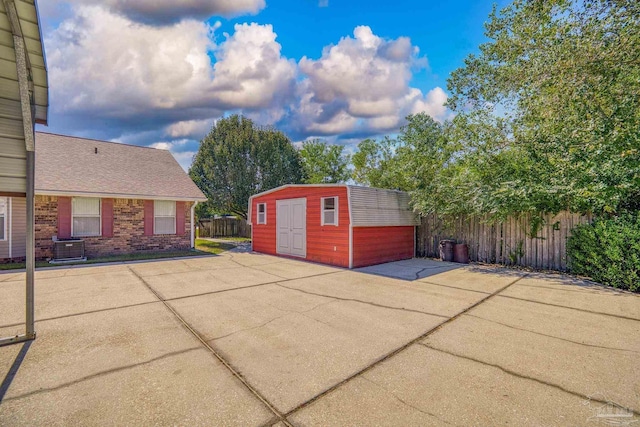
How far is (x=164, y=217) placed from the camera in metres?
→ 12.8

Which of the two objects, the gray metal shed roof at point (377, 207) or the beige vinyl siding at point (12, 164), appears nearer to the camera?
the beige vinyl siding at point (12, 164)

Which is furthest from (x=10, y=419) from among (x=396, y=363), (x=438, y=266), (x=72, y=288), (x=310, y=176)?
(x=310, y=176)

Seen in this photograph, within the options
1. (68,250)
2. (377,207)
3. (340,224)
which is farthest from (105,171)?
(377,207)

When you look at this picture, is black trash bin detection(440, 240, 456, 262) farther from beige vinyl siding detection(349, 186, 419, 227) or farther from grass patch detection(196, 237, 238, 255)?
grass patch detection(196, 237, 238, 255)

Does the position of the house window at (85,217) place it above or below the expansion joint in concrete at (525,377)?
above

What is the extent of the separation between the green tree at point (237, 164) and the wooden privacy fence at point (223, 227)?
2.07 metres

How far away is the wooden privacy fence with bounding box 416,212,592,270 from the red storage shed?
728mm

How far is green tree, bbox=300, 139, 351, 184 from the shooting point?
28203 mm

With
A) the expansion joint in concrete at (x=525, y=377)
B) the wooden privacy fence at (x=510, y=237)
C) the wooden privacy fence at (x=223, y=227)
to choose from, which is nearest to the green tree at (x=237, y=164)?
the wooden privacy fence at (x=223, y=227)

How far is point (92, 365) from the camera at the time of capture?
3027mm

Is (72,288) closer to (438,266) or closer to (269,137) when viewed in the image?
(438,266)

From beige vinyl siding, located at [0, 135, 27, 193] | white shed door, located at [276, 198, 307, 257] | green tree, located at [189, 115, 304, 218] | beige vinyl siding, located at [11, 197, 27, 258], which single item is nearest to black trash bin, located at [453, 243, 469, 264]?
white shed door, located at [276, 198, 307, 257]

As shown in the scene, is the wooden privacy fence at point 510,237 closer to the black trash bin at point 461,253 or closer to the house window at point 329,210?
the black trash bin at point 461,253

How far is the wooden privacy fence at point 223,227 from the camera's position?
23.2 meters
